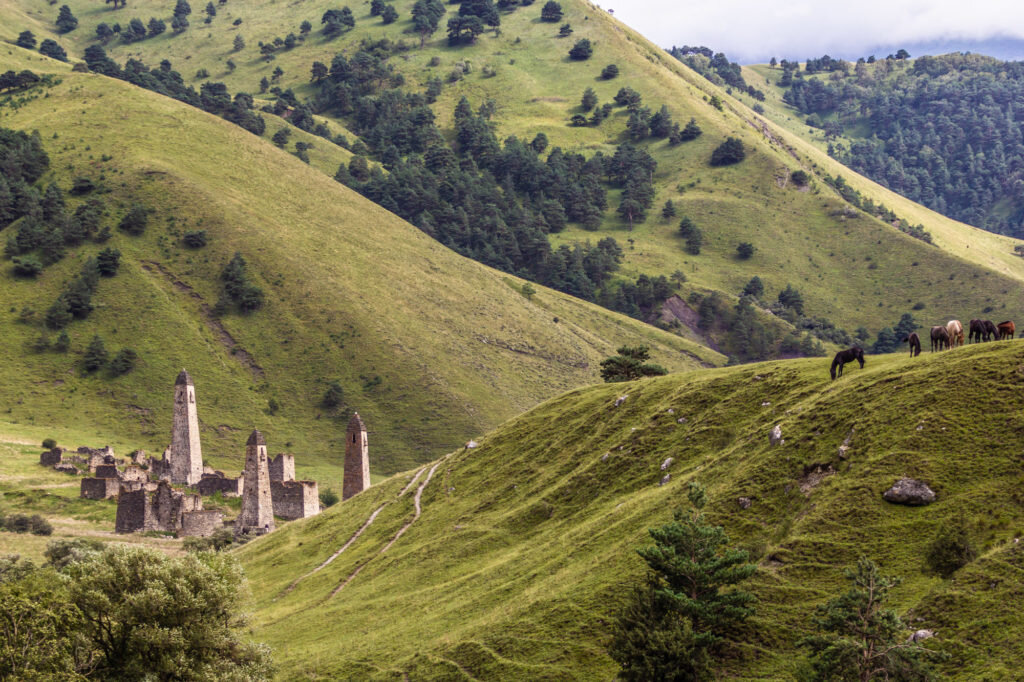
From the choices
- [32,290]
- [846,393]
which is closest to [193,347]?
[32,290]

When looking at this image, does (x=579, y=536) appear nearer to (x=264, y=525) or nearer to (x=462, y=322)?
(x=264, y=525)

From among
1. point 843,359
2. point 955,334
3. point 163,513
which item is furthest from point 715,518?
point 163,513

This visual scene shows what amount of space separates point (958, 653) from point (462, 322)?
140 meters

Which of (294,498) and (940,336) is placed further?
(294,498)

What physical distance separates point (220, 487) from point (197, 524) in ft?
42.7

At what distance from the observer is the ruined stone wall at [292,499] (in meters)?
102

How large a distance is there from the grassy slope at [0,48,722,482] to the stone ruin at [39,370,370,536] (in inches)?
409

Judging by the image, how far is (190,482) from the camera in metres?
114

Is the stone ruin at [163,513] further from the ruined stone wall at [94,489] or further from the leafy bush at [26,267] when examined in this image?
the leafy bush at [26,267]

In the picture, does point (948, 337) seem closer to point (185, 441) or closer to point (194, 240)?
point (185, 441)

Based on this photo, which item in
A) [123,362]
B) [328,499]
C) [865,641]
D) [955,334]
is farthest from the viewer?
[123,362]

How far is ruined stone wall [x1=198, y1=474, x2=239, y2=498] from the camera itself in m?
110

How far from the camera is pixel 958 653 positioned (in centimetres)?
3178

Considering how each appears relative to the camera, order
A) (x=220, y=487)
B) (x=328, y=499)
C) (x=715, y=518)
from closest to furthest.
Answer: (x=715, y=518), (x=220, y=487), (x=328, y=499)
